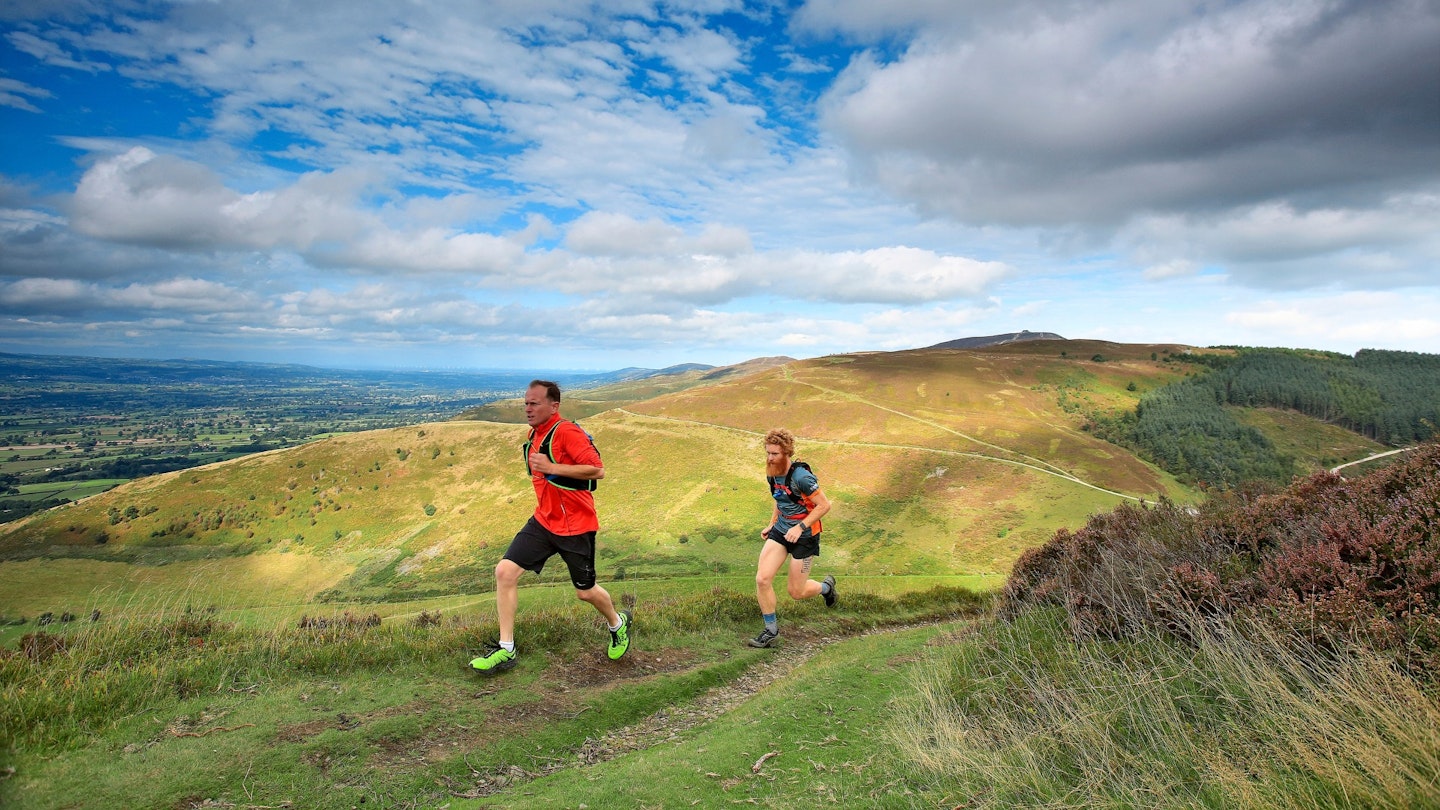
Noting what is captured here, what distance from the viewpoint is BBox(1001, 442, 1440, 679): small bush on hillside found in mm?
4578

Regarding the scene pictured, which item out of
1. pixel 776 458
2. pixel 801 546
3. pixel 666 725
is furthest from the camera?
pixel 801 546

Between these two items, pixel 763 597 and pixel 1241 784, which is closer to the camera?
pixel 1241 784

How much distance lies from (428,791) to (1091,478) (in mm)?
71225

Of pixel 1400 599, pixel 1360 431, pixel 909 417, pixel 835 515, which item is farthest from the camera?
pixel 1360 431

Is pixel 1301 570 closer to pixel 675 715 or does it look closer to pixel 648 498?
pixel 675 715

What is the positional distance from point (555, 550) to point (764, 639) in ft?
15.5

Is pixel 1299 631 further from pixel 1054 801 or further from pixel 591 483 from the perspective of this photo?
pixel 591 483

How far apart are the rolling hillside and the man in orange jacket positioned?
45078 mm

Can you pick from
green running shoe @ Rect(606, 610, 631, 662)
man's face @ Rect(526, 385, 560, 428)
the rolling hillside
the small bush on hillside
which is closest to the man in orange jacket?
man's face @ Rect(526, 385, 560, 428)

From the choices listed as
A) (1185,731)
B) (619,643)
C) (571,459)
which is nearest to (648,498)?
(619,643)

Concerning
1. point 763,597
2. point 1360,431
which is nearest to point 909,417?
point 763,597

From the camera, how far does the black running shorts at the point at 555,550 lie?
7.94m

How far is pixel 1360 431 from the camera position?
12169 cm

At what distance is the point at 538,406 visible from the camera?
7.89 meters
